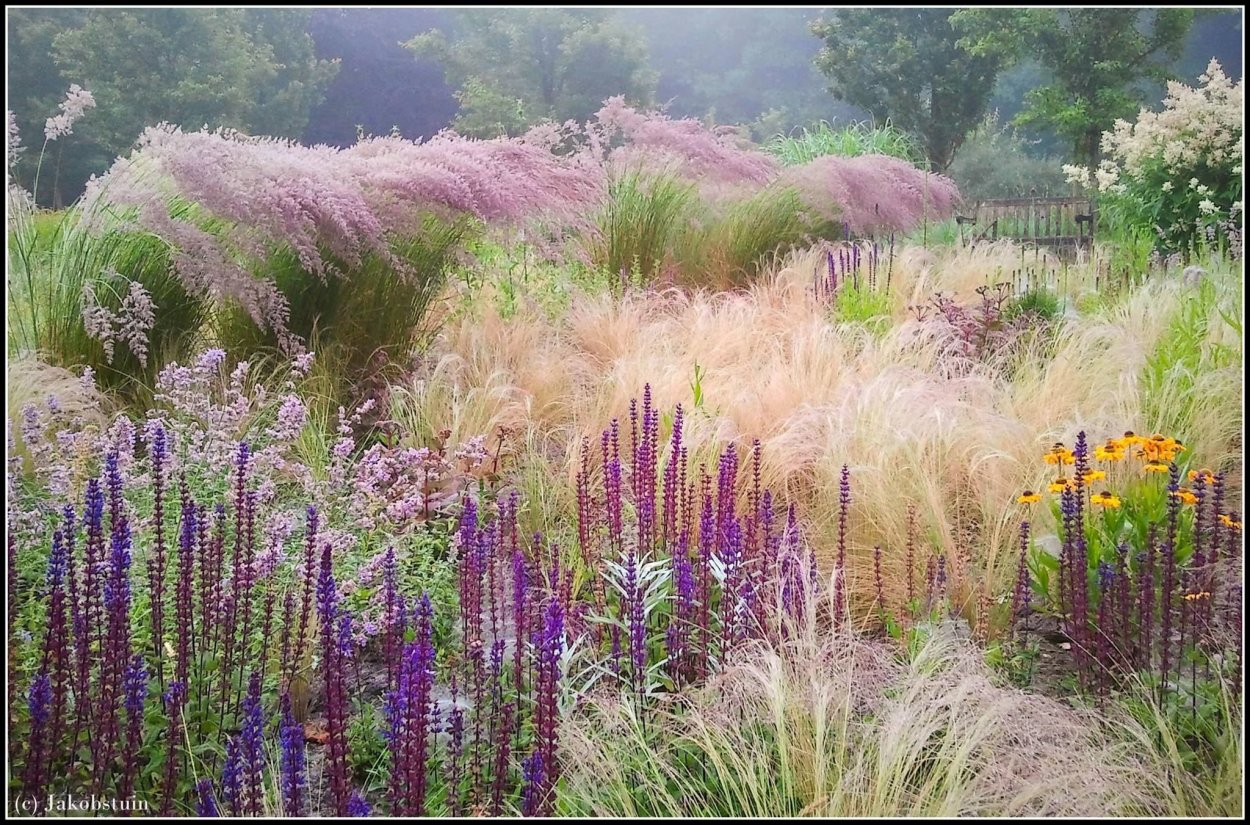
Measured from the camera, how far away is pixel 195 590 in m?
1.69

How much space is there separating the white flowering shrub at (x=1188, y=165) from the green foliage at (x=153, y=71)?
16.1ft

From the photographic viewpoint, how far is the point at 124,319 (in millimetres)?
2516

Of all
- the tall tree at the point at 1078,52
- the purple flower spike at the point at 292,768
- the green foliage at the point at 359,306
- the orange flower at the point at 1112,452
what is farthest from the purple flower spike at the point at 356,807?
the tall tree at the point at 1078,52

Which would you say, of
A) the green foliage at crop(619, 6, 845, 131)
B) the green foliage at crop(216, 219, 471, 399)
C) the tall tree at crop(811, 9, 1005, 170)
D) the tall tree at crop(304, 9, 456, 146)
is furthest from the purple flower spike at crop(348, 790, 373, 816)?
the tall tree at crop(811, 9, 1005, 170)

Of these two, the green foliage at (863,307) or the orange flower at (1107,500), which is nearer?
the orange flower at (1107,500)

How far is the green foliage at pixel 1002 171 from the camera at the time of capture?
12586 mm

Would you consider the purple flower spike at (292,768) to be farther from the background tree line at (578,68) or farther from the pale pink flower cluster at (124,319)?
the background tree line at (578,68)

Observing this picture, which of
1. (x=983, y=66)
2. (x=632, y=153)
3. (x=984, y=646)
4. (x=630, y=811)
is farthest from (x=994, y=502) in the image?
(x=983, y=66)

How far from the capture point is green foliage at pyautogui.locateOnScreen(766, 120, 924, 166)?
1008 centimetres

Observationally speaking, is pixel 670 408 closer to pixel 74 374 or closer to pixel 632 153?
pixel 74 374

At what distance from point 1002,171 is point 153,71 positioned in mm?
12274

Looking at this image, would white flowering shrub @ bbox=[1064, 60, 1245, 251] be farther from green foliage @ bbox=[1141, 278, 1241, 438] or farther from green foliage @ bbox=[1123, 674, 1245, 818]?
green foliage @ bbox=[1123, 674, 1245, 818]

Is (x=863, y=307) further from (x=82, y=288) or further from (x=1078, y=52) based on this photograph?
(x=1078, y=52)

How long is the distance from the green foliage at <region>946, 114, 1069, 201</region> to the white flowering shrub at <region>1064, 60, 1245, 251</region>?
616 centimetres
